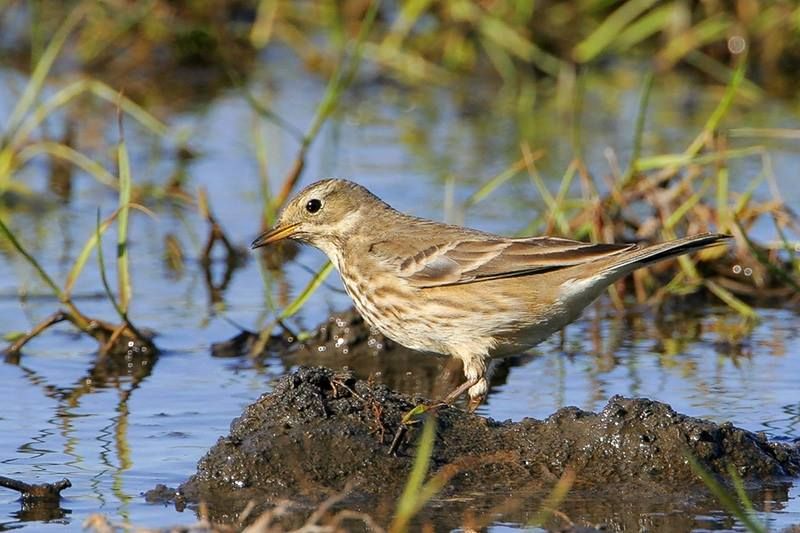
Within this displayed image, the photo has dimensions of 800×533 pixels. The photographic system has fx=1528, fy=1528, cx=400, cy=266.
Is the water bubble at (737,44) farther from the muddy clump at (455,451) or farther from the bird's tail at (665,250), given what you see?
the muddy clump at (455,451)

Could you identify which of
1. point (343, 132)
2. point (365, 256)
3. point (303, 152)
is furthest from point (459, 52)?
point (365, 256)

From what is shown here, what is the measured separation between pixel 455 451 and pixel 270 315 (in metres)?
3.22

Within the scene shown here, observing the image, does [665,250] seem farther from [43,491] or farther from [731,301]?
[43,491]

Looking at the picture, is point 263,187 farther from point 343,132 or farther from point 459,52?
point 459,52

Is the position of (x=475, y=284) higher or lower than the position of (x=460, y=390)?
higher

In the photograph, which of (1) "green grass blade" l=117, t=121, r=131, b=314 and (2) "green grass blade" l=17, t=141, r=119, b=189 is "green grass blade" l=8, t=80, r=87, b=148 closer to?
(2) "green grass blade" l=17, t=141, r=119, b=189

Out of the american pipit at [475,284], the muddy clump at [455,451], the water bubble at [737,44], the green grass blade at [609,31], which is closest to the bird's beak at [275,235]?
the american pipit at [475,284]

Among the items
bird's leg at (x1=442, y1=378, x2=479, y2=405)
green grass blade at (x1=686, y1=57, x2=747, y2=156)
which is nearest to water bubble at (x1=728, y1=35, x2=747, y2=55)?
green grass blade at (x1=686, y1=57, x2=747, y2=156)

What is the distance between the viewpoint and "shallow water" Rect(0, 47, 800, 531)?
648 centimetres

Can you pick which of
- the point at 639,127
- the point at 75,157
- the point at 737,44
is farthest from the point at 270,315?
the point at 737,44

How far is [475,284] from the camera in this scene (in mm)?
7062

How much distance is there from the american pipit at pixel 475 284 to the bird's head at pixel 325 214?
216 millimetres

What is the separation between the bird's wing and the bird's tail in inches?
3.2

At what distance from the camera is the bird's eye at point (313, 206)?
7.78 metres
